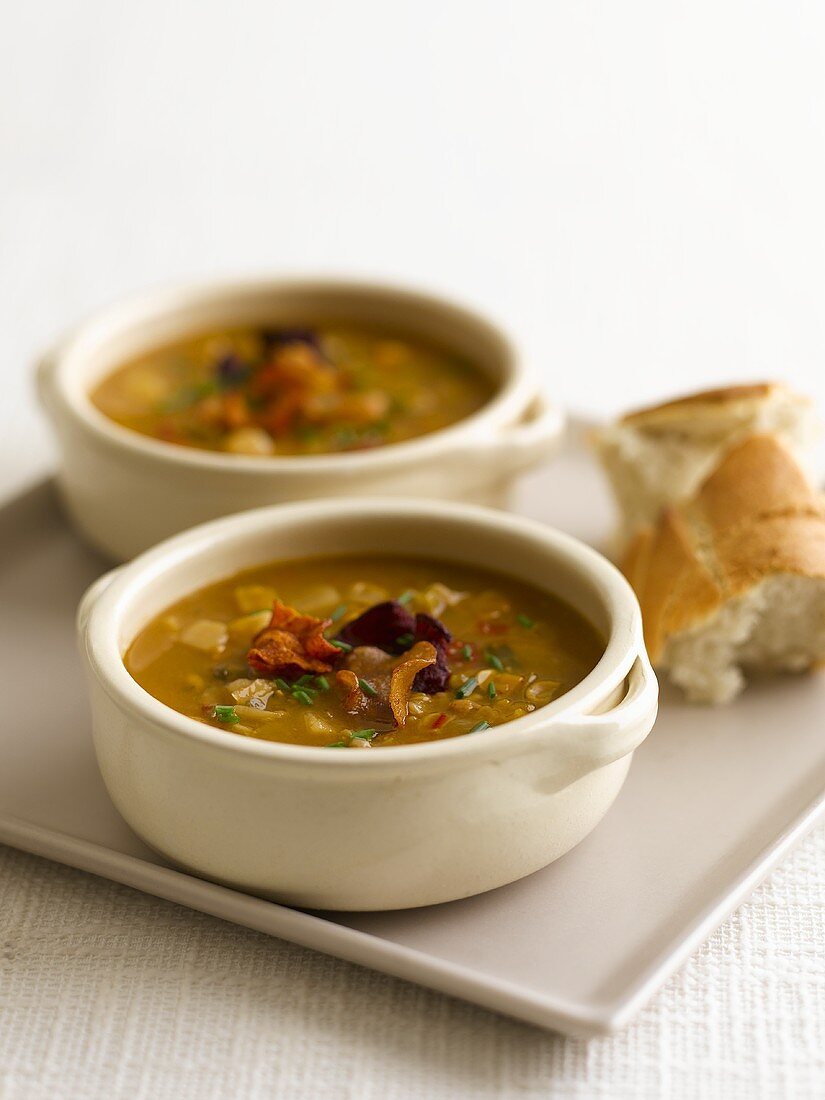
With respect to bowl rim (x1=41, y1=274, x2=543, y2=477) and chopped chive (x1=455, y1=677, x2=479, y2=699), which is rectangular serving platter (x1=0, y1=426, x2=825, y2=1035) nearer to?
chopped chive (x1=455, y1=677, x2=479, y2=699)

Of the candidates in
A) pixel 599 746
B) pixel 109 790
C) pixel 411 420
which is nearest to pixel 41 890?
pixel 109 790

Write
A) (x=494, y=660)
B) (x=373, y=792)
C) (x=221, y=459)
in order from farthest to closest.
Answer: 1. (x=221, y=459)
2. (x=494, y=660)
3. (x=373, y=792)

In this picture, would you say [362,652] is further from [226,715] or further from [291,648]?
[226,715]

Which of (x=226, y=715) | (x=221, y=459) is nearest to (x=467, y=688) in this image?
(x=226, y=715)

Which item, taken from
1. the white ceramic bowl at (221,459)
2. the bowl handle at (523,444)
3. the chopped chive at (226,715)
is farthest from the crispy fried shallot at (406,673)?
the bowl handle at (523,444)

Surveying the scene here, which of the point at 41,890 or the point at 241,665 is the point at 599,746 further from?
the point at 41,890

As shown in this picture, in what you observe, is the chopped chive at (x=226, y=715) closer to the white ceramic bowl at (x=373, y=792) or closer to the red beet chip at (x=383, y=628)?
the white ceramic bowl at (x=373, y=792)

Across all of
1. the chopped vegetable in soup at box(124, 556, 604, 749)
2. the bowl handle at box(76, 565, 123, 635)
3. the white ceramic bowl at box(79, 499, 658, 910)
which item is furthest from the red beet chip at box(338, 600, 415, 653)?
the bowl handle at box(76, 565, 123, 635)
